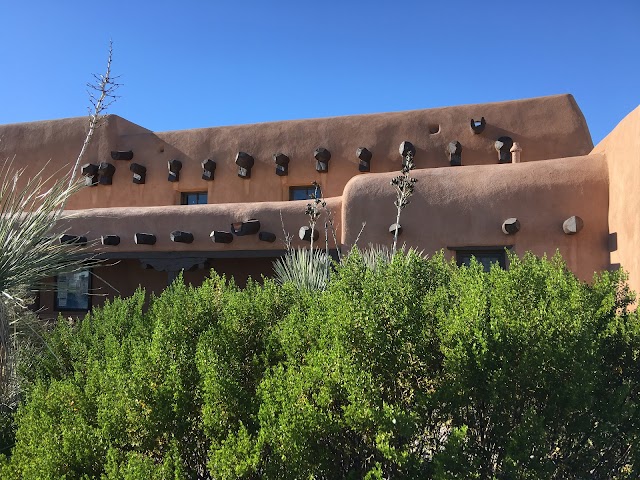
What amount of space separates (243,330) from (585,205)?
26.0 feet

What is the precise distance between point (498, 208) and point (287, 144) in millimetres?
6121

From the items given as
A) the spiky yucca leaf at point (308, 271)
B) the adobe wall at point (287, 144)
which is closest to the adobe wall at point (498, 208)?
the spiky yucca leaf at point (308, 271)

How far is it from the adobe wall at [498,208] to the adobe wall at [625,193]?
306 millimetres

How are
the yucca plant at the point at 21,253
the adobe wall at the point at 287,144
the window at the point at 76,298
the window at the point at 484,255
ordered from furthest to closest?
the window at the point at 76,298
the adobe wall at the point at 287,144
the window at the point at 484,255
the yucca plant at the point at 21,253

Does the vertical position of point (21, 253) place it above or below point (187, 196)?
below

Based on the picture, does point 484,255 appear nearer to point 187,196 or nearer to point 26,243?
point 26,243

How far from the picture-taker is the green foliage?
2.73m

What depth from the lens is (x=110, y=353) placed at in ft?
14.1

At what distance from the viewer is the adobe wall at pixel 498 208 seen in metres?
9.69

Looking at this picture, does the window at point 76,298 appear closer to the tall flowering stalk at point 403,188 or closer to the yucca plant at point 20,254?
the tall flowering stalk at point 403,188

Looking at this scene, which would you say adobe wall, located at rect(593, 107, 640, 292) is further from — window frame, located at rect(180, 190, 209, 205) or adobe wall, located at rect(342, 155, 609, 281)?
window frame, located at rect(180, 190, 209, 205)

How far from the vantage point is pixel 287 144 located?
46.8 ft

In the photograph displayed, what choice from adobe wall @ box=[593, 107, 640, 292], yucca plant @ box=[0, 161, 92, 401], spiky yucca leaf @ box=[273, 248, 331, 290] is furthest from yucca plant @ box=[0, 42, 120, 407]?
adobe wall @ box=[593, 107, 640, 292]

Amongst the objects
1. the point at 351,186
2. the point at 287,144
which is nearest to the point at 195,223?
the point at 287,144
